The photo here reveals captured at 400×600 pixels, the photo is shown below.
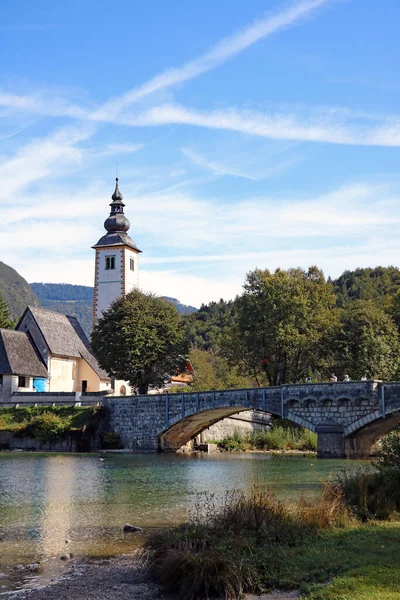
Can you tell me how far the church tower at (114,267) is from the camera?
72500mm

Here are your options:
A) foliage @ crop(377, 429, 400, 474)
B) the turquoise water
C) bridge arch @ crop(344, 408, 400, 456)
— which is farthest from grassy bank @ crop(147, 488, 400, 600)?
bridge arch @ crop(344, 408, 400, 456)

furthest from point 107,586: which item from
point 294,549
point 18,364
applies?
point 18,364

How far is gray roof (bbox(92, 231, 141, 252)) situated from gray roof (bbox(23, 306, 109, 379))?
8.75m

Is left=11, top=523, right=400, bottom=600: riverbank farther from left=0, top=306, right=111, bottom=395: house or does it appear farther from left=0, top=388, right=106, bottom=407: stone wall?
left=0, top=306, right=111, bottom=395: house

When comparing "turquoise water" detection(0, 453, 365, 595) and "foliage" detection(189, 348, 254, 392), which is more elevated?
"foliage" detection(189, 348, 254, 392)

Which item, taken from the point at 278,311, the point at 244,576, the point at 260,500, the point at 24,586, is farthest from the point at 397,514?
the point at 278,311

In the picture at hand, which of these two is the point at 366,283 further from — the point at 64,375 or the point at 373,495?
the point at 373,495

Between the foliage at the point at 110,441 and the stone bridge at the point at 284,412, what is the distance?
428 mm

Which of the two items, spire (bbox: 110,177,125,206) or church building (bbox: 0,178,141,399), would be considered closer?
church building (bbox: 0,178,141,399)

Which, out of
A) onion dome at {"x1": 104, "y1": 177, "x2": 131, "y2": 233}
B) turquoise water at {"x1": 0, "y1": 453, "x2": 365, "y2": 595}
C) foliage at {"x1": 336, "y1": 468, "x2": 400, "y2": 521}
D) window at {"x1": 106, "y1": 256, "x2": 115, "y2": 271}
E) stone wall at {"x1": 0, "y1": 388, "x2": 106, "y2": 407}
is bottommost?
turquoise water at {"x1": 0, "y1": 453, "x2": 365, "y2": 595}

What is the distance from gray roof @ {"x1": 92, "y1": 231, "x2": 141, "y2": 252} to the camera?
73.4 meters

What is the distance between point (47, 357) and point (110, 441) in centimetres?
1769

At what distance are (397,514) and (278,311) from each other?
42.5 metres

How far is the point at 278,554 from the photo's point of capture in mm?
10867
